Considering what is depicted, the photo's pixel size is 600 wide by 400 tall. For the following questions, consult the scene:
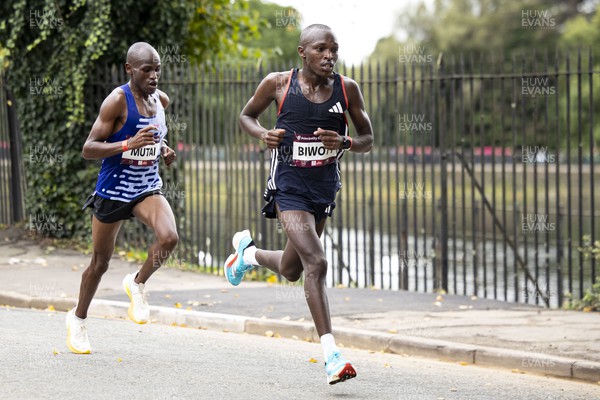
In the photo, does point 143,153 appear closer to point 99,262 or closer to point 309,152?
point 99,262

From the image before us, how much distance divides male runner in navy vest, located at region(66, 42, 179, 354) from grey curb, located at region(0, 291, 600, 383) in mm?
2155

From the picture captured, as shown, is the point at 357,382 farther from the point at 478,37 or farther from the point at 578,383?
the point at 478,37

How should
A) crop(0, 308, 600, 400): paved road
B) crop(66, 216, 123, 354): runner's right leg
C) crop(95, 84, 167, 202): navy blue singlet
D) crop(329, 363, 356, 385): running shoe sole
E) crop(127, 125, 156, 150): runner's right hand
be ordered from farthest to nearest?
crop(66, 216, 123, 354): runner's right leg → crop(95, 84, 167, 202): navy blue singlet → crop(127, 125, 156, 150): runner's right hand → crop(0, 308, 600, 400): paved road → crop(329, 363, 356, 385): running shoe sole

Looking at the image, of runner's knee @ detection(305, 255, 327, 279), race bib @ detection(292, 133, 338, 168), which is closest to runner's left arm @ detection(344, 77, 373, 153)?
race bib @ detection(292, 133, 338, 168)

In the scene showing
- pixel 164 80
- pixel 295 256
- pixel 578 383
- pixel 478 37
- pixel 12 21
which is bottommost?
pixel 578 383

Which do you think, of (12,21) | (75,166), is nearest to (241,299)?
(75,166)

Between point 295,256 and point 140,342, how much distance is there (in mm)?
1637

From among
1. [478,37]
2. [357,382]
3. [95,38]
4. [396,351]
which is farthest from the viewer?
[478,37]

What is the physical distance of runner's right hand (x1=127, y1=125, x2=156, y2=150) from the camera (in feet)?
20.9

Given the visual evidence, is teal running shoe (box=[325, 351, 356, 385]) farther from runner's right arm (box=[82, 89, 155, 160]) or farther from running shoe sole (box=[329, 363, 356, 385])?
runner's right arm (box=[82, 89, 155, 160])

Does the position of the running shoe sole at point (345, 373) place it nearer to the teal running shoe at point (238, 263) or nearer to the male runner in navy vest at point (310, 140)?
the male runner in navy vest at point (310, 140)

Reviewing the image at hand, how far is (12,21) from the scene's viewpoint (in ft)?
43.8

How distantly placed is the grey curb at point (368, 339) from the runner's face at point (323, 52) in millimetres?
2734

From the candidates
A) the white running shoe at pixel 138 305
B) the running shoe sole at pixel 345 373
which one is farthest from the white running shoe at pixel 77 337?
the running shoe sole at pixel 345 373
